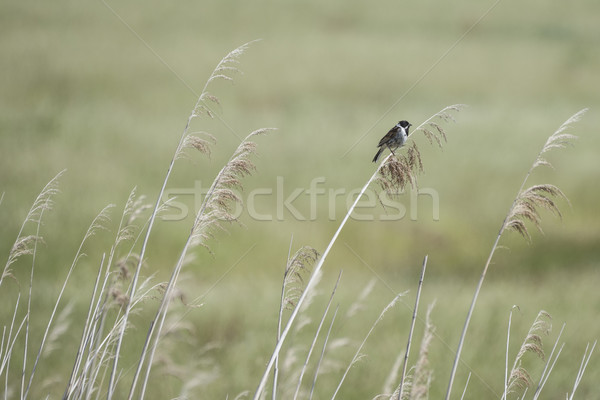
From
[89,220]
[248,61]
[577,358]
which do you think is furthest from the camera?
[248,61]

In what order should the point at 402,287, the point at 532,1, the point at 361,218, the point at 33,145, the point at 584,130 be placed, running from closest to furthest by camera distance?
the point at 402,287 < the point at 361,218 < the point at 33,145 < the point at 584,130 < the point at 532,1

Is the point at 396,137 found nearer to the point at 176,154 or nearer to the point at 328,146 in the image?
the point at 176,154

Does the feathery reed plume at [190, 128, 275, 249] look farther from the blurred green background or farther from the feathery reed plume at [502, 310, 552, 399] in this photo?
the feathery reed plume at [502, 310, 552, 399]

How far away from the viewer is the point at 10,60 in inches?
600

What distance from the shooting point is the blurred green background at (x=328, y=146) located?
811 cm

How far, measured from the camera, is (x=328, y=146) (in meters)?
13.1

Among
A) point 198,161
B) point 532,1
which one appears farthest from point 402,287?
point 532,1

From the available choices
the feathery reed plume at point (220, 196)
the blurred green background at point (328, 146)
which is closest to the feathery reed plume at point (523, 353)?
the blurred green background at point (328, 146)

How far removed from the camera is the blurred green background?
319 inches

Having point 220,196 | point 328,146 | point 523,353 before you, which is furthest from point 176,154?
point 328,146

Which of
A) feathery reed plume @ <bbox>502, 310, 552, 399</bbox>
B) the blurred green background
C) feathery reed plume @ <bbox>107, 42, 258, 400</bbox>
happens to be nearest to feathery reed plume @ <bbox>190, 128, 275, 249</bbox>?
feathery reed plume @ <bbox>107, 42, 258, 400</bbox>

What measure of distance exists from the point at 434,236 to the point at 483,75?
9505 millimetres

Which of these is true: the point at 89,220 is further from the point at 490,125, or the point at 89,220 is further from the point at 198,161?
the point at 490,125

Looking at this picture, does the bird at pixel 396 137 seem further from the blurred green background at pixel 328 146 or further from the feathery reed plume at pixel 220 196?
the feathery reed plume at pixel 220 196
